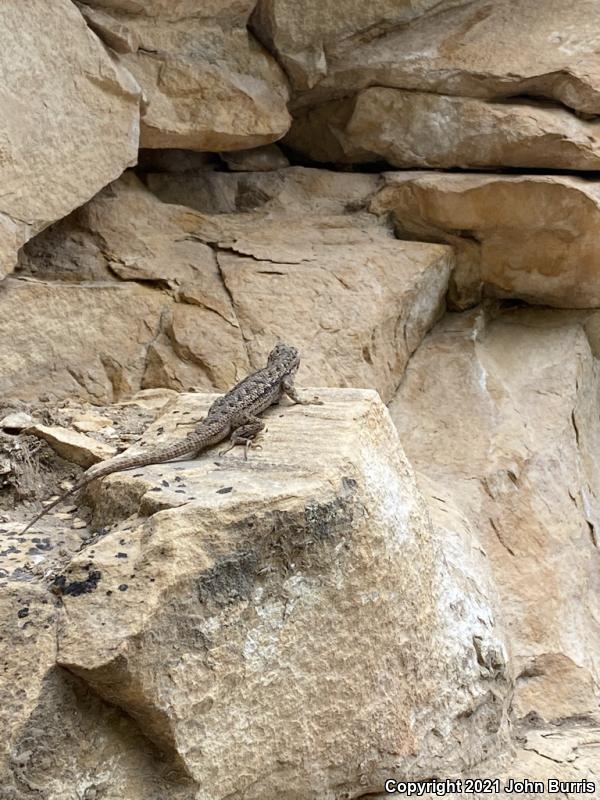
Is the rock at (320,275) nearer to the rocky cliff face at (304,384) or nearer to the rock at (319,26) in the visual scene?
the rocky cliff face at (304,384)

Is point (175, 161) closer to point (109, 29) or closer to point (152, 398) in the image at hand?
point (109, 29)

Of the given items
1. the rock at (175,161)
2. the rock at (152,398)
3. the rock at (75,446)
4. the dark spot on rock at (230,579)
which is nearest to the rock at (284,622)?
the dark spot on rock at (230,579)

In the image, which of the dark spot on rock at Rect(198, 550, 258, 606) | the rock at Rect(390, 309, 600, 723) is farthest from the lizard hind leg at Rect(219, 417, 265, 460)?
the rock at Rect(390, 309, 600, 723)

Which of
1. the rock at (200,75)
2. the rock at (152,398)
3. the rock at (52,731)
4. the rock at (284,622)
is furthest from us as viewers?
the rock at (200,75)

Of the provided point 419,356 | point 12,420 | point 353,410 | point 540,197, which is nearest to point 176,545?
point 353,410

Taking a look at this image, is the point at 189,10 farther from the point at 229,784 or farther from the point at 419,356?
the point at 229,784

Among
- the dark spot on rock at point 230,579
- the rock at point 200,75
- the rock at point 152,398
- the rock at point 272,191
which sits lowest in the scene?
the dark spot on rock at point 230,579

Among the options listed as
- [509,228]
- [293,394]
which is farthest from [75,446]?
[509,228]
